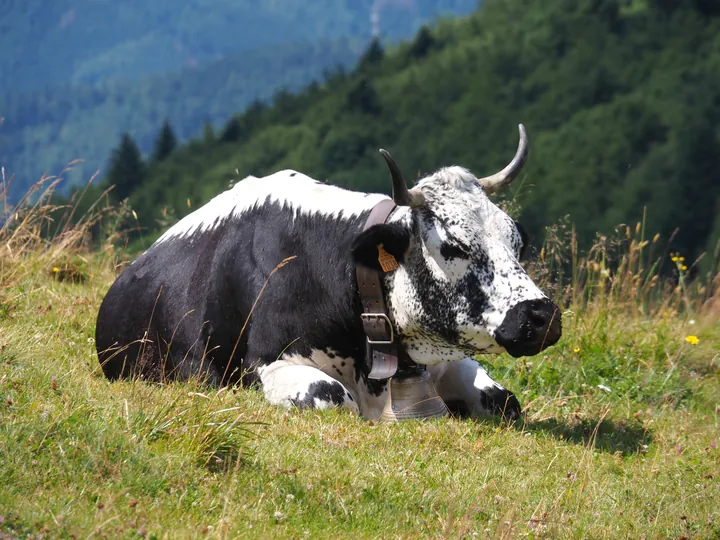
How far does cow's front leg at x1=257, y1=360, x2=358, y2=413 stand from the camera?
6.00 meters

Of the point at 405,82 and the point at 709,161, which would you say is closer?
the point at 709,161

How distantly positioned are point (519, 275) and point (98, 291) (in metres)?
4.58

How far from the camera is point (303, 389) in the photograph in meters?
6.03

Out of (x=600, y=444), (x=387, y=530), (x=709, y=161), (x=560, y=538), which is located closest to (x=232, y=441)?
(x=387, y=530)

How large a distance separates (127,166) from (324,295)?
375 feet

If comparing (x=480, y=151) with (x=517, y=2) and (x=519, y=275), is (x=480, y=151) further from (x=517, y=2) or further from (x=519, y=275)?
(x=519, y=275)

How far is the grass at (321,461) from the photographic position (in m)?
4.13

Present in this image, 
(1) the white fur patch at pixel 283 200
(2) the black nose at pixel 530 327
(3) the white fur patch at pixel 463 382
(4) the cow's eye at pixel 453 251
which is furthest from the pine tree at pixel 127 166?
(2) the black nose at pixel 530 327

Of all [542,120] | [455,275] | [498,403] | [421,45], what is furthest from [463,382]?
[421,45]

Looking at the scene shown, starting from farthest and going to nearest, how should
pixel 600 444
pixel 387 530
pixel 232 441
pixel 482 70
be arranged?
pixel 482 70
pixel 600 444
pixel 232 441
pixel 387 530

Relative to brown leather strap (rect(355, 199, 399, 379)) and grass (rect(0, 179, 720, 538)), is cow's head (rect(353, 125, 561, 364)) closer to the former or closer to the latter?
brown leather strap (rect(355, 199, 399, 379))

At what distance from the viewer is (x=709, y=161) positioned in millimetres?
87062

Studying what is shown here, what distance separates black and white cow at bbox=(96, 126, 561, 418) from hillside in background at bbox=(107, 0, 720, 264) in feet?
241

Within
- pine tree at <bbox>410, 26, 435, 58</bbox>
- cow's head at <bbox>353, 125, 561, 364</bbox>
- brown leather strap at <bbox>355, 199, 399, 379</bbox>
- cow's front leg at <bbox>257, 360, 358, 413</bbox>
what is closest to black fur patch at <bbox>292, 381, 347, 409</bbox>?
cow's front leg at <bbox>257, 360, 358, 413</bbox>
